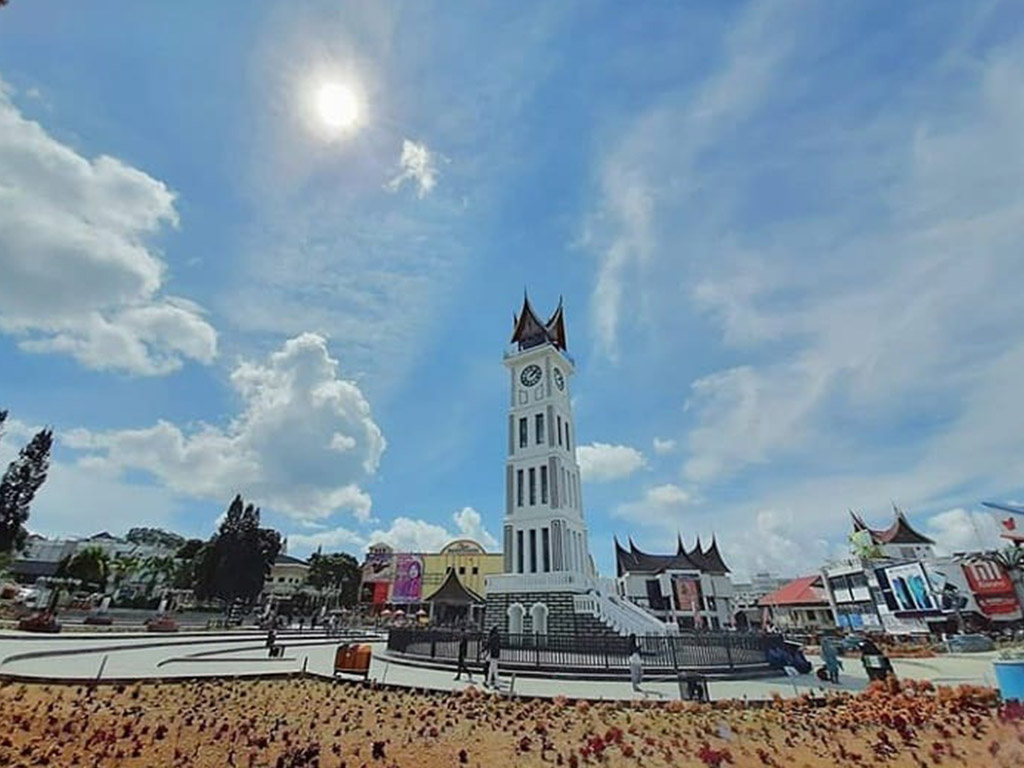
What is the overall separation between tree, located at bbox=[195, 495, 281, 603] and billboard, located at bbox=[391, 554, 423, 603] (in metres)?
20.4

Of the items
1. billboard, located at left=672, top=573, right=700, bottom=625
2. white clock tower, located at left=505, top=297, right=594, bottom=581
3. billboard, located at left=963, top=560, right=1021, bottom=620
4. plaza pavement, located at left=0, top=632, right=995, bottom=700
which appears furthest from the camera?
billboard, located at left=672, top=573, right=700, bottom=625

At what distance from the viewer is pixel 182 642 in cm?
2452

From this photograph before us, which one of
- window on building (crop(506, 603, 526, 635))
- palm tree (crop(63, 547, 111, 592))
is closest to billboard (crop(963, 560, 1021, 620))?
window on building (crop(506, 603, 526, 635))

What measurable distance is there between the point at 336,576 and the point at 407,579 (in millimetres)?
10523

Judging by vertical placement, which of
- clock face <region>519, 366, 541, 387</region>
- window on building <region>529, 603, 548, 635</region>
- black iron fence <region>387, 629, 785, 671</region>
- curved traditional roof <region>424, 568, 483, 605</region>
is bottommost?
black iron fence <region>387, 629, 785, 671</region>

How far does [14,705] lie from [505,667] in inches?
541

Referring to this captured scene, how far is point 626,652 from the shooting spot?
1827 cm

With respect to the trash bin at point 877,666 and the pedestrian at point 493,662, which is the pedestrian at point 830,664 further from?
the pedestrian at point 493,662

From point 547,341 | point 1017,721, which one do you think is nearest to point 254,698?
point 1017,721

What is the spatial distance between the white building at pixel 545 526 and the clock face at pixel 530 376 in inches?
3.3

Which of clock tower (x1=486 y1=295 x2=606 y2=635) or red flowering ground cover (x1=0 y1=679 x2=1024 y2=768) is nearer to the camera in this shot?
red flowering ground cover (x1=0 y1=679 x2=1024 y2=768)

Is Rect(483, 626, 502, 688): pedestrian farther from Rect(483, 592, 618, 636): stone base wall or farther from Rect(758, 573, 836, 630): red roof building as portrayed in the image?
Rect(758, 573, 836, 630): red roof building

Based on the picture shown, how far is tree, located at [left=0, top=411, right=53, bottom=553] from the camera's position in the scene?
49.8m

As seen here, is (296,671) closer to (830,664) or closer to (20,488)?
(830,664)
